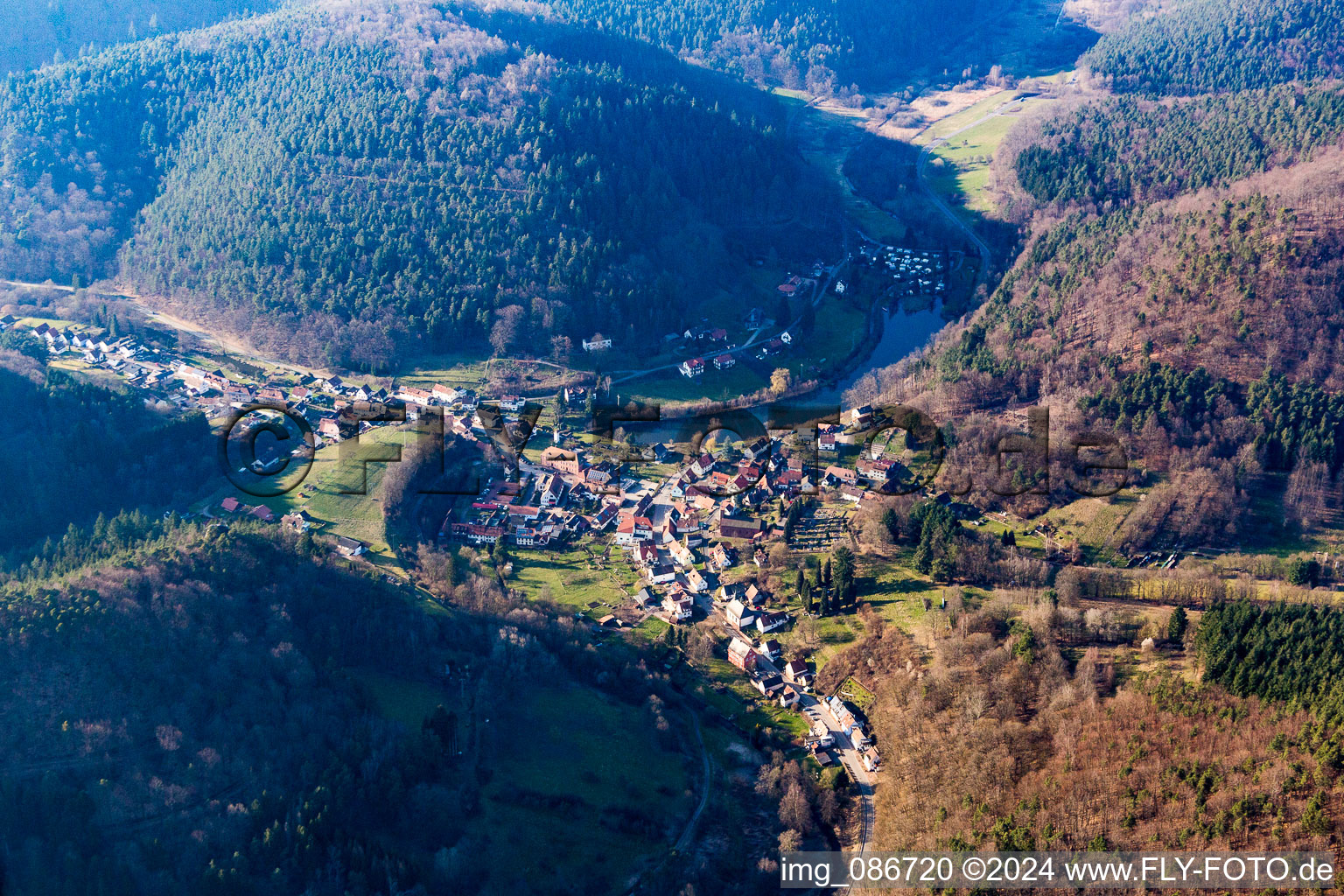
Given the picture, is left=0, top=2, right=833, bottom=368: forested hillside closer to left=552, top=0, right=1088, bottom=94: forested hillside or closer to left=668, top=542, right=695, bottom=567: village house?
left=668, top=542, right=695, bottom=567: village house

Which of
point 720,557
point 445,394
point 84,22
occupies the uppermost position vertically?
point 84,22

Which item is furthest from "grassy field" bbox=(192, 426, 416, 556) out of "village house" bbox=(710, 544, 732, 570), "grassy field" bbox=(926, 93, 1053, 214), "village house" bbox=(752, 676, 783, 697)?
"grassy field" bbox=(926, 93, 1053, 214)

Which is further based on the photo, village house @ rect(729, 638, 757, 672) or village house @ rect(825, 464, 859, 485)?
village house @ rect(825, 464, 859, 485)

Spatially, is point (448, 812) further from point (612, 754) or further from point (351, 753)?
point (612, 754)

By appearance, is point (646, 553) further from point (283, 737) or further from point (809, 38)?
point (809, 38)

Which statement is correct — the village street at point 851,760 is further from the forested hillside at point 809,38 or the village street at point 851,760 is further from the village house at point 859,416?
the forested hillside at point 809,38

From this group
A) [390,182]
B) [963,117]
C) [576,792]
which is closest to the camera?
[576,792]

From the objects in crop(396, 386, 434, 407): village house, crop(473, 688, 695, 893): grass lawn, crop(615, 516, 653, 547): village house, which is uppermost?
crop(396, 386, 434, 407): village house

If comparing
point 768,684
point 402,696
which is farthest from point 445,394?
point 768,684
